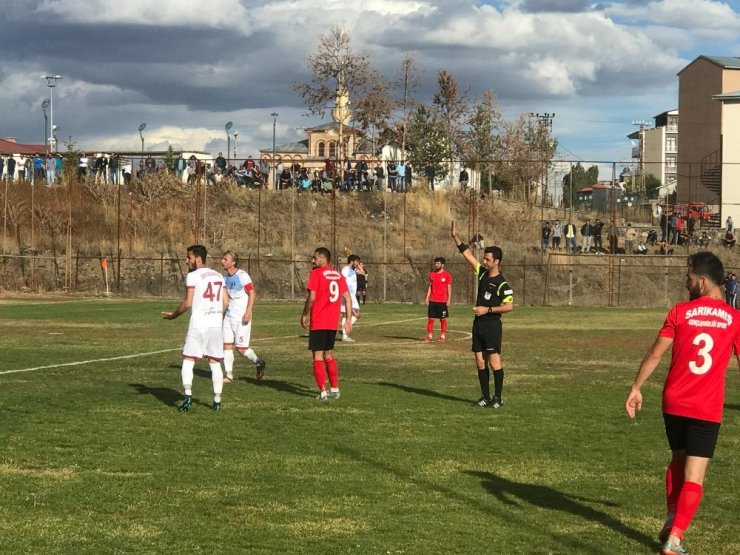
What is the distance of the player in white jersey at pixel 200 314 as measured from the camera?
47.1 feet

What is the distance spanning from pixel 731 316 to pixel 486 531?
7.43 ft

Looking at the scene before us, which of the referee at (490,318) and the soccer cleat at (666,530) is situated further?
the referee at (490,318)

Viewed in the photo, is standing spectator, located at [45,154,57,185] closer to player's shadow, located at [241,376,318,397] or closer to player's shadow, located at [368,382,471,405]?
player's shadow, located at [241,376,318,397]

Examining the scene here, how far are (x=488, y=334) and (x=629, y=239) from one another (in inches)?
1609

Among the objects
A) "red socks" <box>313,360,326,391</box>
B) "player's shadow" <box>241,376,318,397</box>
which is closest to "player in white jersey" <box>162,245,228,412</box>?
"red socks" <box>313,360,326,391</box>

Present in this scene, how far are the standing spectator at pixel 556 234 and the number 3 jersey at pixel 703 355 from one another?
155 ft

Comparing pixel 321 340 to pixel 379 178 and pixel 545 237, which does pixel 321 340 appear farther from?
pixel 379 178

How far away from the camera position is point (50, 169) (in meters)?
59.3

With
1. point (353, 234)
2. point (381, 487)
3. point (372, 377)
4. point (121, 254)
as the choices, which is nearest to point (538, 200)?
point (353, 234)

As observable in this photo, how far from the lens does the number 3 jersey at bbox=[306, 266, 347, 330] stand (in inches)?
619

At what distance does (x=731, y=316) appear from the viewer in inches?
306

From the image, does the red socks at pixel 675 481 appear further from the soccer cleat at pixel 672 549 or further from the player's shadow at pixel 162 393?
the player's shadow at pixel 162 393

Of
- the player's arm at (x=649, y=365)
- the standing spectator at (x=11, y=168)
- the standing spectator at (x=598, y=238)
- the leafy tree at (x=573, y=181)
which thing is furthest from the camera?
the standing spectator at (x=11, y=168)

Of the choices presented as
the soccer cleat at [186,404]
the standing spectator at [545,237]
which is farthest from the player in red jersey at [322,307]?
the standing spectator at [545,237]
